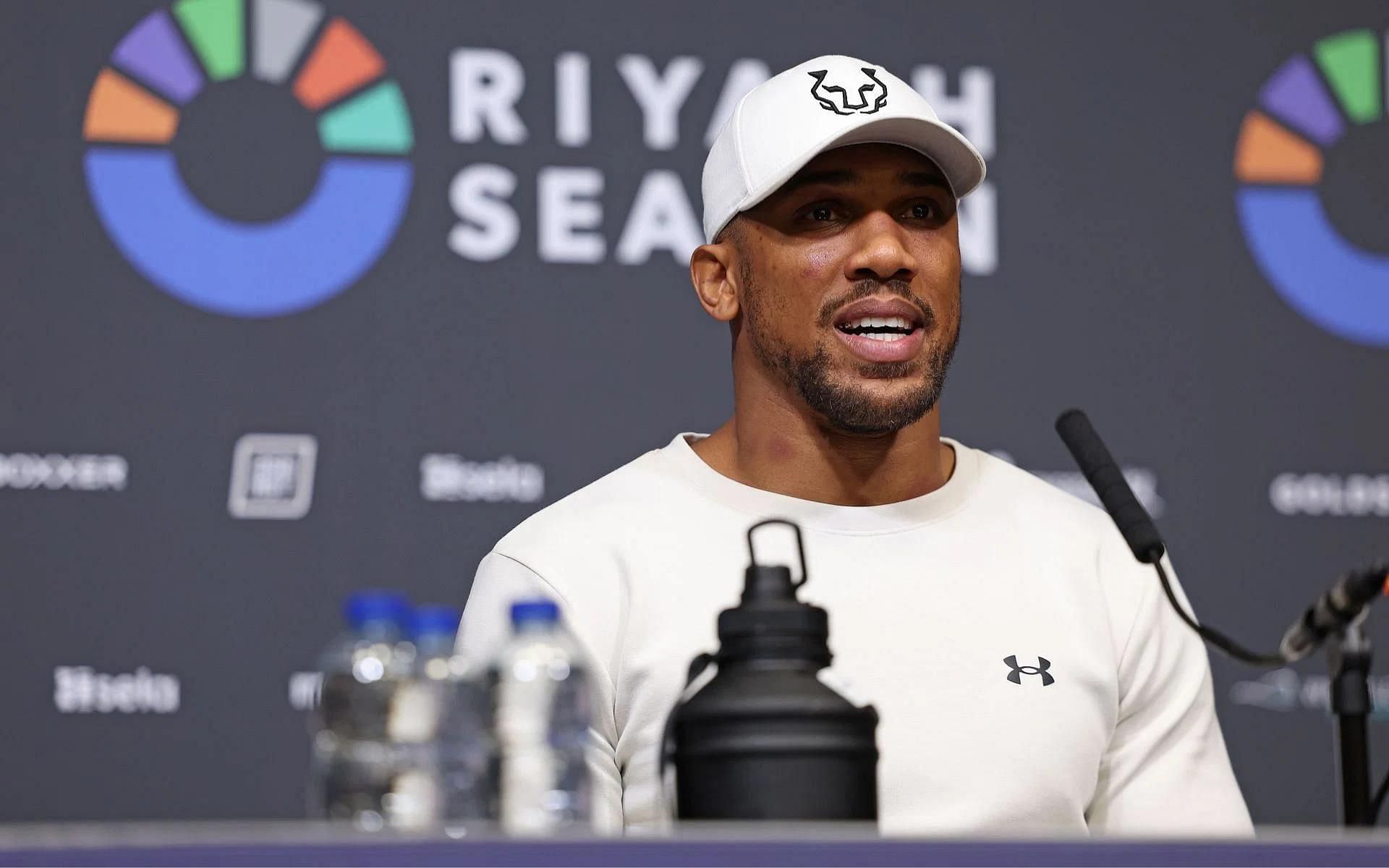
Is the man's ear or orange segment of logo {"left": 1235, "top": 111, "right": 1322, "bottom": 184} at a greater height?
orange segment of logo {"left": 1235, "top": 111, "right": 1322, "bottom": 184}

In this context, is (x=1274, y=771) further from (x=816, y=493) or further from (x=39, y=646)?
(x=39, y=646)

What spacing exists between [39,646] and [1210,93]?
187 centimetres

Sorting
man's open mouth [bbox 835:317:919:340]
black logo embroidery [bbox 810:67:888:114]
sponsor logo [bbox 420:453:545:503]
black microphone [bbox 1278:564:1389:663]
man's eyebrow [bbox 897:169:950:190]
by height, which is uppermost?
black logo embroidery [bbox 810:67:888:114]

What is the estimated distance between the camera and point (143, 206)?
257 cm

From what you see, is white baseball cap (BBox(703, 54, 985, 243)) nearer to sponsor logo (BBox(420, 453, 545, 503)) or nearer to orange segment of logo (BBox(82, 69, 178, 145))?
sponsor logo (BBox(420, 453, 545, 503))

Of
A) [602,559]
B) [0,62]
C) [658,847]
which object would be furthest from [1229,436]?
[658,847]

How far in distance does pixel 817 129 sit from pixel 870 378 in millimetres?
243

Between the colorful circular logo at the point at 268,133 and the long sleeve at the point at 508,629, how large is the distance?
85cm

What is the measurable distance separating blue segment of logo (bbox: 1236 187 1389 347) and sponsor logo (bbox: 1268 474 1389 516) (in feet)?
0.72

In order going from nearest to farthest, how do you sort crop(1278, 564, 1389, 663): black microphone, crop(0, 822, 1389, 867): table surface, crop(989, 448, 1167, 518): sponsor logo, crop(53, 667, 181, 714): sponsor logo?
crop(0, 822, 1389, 867): table surface, crop(1278, 564, 1389, 663): black microphone, crop(53, 667, 181, 714): sponsor logo, crop(989, 448, 1167, 518): sponsor logo

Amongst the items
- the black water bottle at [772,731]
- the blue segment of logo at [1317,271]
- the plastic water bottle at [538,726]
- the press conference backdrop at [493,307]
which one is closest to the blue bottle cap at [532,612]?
the plastic water bottle at [538,726]

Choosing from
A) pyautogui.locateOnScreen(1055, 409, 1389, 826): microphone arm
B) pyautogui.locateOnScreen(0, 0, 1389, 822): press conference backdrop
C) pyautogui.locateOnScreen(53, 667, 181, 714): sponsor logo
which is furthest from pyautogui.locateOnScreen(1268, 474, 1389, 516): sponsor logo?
pyautogui.locateOnScreen(53, 667, 181, 714): sponsor logo

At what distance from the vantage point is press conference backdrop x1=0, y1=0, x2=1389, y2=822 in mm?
2514

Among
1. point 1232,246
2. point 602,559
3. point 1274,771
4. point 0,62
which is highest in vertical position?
point 0,62
